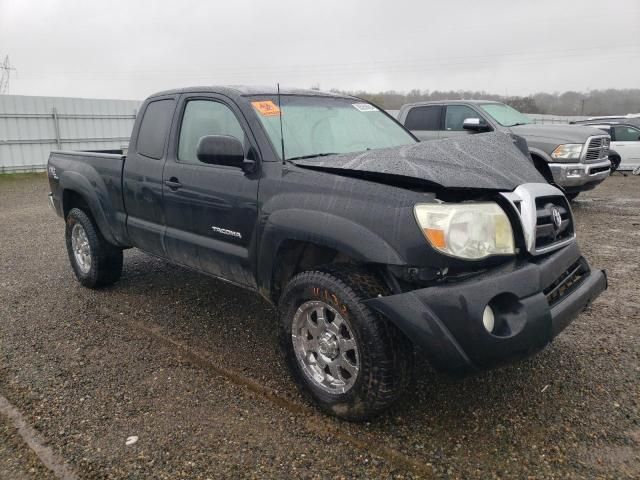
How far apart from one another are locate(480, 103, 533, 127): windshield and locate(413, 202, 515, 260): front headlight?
290 inches

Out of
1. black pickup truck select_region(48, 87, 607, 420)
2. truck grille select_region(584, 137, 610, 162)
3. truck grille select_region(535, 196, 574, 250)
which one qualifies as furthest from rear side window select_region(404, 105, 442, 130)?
truck grille select_region(535, 196, 574, 250)

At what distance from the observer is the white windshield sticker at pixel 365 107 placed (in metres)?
4.14

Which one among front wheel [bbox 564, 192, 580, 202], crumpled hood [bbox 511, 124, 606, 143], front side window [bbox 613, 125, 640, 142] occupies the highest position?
crumpled hood [bbox 511, 124, 606, 143]

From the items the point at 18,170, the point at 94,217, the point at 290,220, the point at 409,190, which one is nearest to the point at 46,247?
the point at 94,217

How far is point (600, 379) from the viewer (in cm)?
314

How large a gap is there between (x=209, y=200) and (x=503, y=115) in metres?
7.70

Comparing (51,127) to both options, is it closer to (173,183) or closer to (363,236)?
(173,183)

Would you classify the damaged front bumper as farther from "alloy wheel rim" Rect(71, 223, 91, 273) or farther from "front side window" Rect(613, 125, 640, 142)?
"front side window" Rect(613, 125, 640, 142)

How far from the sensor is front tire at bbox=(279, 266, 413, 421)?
2.52m

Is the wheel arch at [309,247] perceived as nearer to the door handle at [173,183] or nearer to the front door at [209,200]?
the front door at [209,200]

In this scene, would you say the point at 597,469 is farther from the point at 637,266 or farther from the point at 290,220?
the point at 637,266

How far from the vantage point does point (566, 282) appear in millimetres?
2865

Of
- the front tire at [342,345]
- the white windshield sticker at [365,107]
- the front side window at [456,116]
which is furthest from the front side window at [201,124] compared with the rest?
the front side window at [456,116]

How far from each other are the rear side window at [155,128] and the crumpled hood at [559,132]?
6.52 meters
